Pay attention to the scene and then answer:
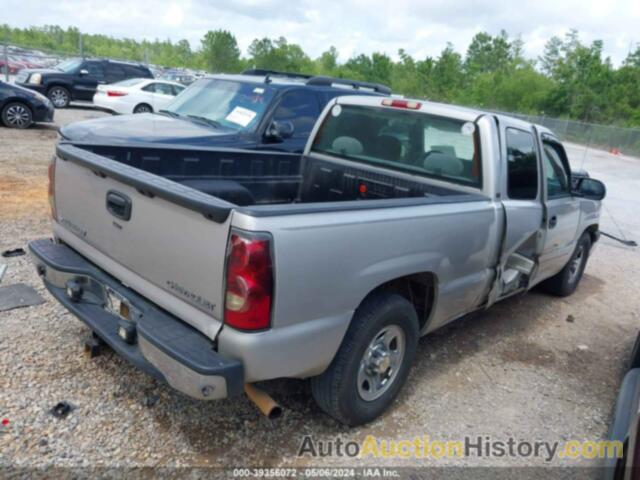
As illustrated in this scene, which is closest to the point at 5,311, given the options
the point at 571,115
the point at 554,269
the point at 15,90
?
the point at 554,269

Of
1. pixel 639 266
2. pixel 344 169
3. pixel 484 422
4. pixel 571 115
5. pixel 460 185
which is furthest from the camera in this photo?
pixel 571 115

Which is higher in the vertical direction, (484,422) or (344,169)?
(344,169)

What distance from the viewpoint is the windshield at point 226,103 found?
691 centimetres

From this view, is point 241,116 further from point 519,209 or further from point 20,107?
point 20,107

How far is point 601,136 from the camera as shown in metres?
30.1

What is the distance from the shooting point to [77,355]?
3559 millimetres

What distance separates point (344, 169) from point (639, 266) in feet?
17.9

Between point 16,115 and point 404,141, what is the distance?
11.6 m

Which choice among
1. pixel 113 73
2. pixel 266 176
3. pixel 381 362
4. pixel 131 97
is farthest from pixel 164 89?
pixel 381 362

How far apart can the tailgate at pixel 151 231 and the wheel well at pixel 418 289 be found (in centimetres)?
106

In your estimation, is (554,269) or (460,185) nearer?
(460,185)

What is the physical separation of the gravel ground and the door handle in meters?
1.13

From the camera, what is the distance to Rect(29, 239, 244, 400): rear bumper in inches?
91.0

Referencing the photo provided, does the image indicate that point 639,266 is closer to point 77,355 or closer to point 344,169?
point 344,169
